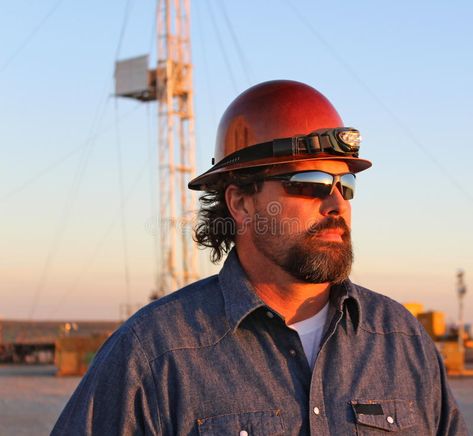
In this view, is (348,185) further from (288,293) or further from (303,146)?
(288,293)

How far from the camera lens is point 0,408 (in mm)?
17422

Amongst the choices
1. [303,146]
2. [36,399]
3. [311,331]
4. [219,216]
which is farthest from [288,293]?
[36,399]

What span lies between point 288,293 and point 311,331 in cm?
17

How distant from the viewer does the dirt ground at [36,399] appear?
1459cm

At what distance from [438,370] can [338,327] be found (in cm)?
44

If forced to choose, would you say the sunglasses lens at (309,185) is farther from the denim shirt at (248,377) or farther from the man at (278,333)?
the denim shirt at (248,377)

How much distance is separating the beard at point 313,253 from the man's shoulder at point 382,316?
0.57 feet

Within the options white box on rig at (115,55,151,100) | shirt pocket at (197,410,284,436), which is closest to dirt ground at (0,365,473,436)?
shirt pocket at (197,410,284,436)

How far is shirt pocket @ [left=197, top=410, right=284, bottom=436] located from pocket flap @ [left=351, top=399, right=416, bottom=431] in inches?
12.2

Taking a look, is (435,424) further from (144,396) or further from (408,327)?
(144,396)

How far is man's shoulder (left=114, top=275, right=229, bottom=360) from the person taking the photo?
350 cm

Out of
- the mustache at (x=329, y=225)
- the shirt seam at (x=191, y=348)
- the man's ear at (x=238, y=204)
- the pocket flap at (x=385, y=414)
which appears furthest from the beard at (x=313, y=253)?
the pocket flap at (x=385, y=414)

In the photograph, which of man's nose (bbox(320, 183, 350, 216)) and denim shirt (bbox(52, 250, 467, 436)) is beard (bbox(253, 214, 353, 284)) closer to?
man's nose (bbox(320, 183, 350, 216))

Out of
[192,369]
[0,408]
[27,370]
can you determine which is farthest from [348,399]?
[27,370]
